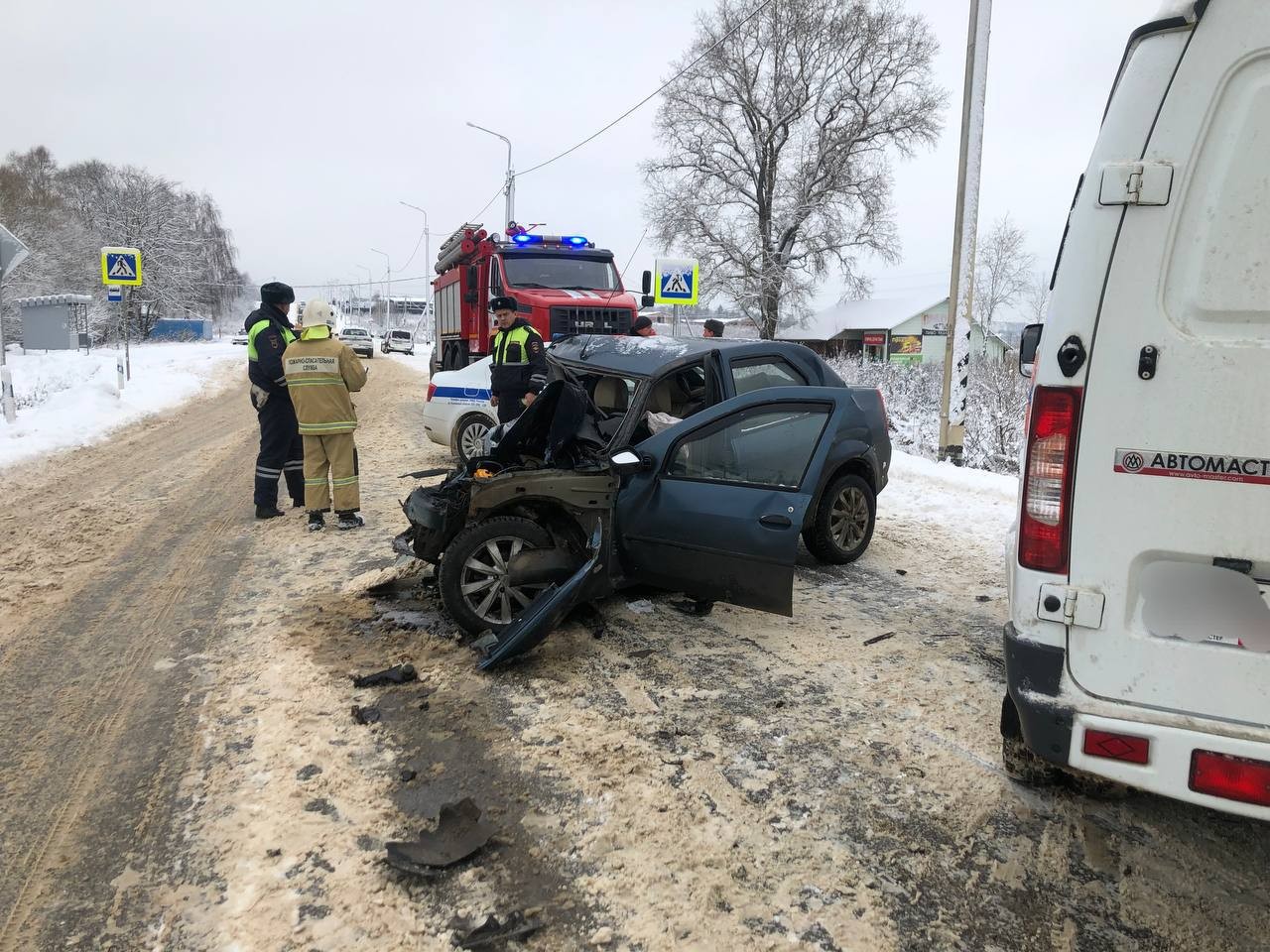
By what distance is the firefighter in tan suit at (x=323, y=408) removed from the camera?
6539 mm

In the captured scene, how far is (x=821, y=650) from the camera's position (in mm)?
4293

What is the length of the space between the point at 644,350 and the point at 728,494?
177 cm

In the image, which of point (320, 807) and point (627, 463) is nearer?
point (320, 807)

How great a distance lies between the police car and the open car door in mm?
5166

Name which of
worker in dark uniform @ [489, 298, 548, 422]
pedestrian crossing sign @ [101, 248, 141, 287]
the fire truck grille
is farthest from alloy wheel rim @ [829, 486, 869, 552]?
pedestrian crossing sign @ [101, 248, 141, 287]

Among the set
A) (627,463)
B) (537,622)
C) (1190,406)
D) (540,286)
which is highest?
(540,286)

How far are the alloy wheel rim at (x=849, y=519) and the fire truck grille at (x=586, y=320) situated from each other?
6312mm

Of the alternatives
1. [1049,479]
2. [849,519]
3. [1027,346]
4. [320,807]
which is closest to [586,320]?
[849,519]

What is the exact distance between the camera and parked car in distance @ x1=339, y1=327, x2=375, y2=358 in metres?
37.9

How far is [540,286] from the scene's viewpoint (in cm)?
1241

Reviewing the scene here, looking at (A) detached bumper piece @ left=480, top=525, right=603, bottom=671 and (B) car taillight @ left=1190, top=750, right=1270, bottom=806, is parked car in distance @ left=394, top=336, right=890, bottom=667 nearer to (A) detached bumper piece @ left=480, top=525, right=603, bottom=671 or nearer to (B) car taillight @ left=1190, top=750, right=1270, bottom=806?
(A) detached bumper piece @ left=480, top=525, right=603, bottom=671

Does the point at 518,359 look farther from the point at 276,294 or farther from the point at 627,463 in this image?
the point at 627,463

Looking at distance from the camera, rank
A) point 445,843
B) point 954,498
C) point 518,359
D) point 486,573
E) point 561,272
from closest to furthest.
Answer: point 445,843, point 486,573, point 518,359, point 954,498, point 561,272

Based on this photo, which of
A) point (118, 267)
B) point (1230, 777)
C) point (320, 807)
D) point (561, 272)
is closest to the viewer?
point (1230, 777)
